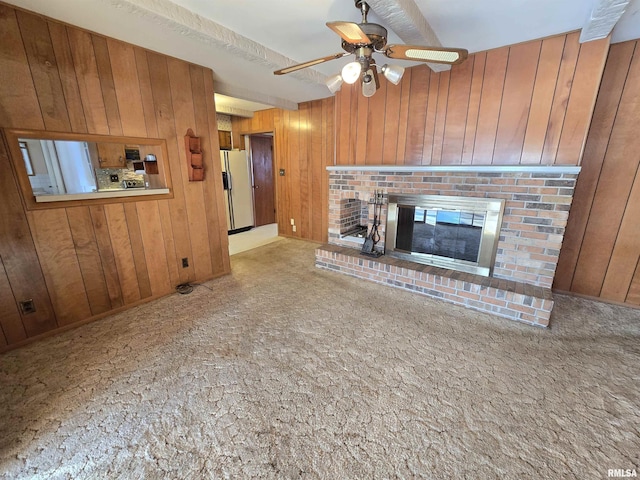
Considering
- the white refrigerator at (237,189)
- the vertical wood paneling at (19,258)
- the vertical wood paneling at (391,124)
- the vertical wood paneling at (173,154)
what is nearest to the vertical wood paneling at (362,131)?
the vertical wood paneling at (391,124)

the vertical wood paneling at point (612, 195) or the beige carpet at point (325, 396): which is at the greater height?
the vertical wood paneling at point (612, 195)

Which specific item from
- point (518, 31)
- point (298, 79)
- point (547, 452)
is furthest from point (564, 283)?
point (298, 79)

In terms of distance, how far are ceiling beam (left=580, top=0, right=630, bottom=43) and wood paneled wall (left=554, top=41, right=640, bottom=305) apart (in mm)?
679

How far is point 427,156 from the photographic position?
2.87 metres

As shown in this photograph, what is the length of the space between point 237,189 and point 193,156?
8.74ft

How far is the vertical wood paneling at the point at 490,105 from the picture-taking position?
2.41m

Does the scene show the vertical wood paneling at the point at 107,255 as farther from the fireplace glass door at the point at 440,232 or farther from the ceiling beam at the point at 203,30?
the fireplace glass door at the point at 440,232

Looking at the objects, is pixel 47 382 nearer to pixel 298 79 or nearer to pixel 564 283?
pixel 298 79

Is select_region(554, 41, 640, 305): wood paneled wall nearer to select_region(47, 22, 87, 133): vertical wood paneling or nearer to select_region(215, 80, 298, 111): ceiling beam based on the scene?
select_region(215, 80, 298, 111): ceiling beam

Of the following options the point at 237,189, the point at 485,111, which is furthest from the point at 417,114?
the point at 237,189

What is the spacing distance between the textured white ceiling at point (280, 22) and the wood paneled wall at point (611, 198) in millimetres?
371

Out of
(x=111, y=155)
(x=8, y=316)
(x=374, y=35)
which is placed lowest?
(x=8, y=316)

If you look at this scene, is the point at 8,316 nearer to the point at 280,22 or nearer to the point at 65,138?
the point at 65,138

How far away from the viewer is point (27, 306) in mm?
2012
